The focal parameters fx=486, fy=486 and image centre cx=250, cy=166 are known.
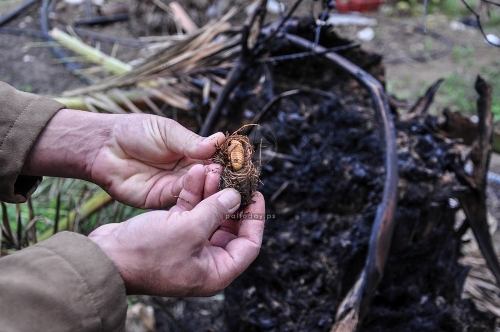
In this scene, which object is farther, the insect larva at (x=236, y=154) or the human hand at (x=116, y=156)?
the human hand at (x=116, y=156)

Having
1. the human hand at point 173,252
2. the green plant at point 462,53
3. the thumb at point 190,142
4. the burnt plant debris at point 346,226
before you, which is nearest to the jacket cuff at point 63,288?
the human hand at point 173,252

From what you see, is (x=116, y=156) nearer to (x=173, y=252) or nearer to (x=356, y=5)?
(x=173, y=252)

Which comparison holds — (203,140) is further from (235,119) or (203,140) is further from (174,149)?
(235,119)

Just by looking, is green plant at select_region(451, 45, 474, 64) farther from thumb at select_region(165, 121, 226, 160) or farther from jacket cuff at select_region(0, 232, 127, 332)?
jacket cuff at select_region(0, 232, 127, 332)

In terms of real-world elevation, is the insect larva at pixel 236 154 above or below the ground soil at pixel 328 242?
above

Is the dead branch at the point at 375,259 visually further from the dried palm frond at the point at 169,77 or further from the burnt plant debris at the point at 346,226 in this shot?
the dried palm frond at the point at 169,77

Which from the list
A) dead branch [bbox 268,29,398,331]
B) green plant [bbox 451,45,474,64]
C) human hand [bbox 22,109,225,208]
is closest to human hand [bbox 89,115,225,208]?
human hand [bbox 22,109,225,208]
